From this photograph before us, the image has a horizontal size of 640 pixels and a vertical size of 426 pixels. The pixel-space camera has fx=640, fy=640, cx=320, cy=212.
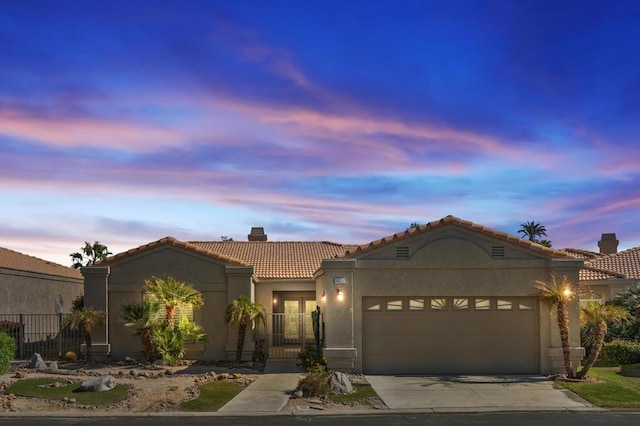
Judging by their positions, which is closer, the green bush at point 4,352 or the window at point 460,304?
the green bush at point 4,352

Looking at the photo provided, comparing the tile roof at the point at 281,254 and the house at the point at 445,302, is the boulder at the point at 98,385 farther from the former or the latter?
the tile roof at the point at 281,254

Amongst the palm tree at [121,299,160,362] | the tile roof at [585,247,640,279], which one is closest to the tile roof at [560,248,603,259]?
the tile roof at [585,247,640,279]

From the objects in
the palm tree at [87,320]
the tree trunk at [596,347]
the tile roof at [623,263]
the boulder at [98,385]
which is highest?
the tile roof at [623,263]

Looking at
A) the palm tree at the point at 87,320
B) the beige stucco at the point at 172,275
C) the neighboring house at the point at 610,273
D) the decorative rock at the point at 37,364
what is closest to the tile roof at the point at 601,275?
the neighboring house at the point at 610,273

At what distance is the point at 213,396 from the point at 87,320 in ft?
28.7

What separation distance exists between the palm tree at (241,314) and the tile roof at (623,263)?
16420 mm

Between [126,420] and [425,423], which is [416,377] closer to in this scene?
[425,423]

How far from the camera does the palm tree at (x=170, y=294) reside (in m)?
22.0

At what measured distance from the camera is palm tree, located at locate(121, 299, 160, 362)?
22.4 metres

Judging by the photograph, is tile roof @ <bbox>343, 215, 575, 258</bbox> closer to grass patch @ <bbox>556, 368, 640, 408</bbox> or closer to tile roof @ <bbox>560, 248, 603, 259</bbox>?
grass patch @ <bbox>556, 368, 640, 408</bbox>

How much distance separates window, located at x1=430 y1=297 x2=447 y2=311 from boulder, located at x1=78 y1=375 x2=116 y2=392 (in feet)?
32.3

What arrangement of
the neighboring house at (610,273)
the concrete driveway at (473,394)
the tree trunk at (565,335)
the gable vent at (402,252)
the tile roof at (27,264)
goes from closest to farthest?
the concrete driveway at (473,394), the tree trunk at (565,335), the gable vent at (402,252), the neighboring house at (610,273), the tile roof at (27,264)

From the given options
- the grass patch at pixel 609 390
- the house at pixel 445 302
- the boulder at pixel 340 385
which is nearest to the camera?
the grass patch at pixel 609 390

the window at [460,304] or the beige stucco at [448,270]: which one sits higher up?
the beige stucco at [448,270]
